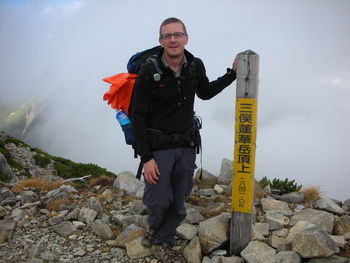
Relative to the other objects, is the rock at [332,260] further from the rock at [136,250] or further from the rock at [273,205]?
the rock at [136,250]

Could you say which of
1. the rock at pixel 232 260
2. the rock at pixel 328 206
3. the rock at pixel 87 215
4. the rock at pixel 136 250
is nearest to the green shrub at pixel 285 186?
the rock at pixel 328 206

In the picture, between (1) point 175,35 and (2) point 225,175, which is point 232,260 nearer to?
(1) point 175,35

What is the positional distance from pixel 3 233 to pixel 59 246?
1219 millimetres

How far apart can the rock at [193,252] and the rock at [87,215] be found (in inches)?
99.2

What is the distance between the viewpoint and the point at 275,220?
20.4 ft

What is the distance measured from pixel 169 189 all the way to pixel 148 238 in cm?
135

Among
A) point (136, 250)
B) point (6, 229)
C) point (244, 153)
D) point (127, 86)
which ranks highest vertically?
point (127, 86)

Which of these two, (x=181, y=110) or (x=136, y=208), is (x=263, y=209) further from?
(x=181, y=110)

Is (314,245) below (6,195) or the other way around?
below

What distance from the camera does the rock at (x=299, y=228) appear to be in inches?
221

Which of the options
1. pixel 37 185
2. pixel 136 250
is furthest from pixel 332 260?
pixel 37 185

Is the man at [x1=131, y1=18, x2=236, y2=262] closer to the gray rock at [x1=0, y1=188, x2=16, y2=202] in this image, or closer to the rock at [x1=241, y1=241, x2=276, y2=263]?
the rock at [x1=241, y1=241, x2=276, y2=263]

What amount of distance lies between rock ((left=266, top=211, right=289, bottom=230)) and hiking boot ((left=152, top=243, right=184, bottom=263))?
200cm

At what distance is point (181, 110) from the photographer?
15.7 ft
